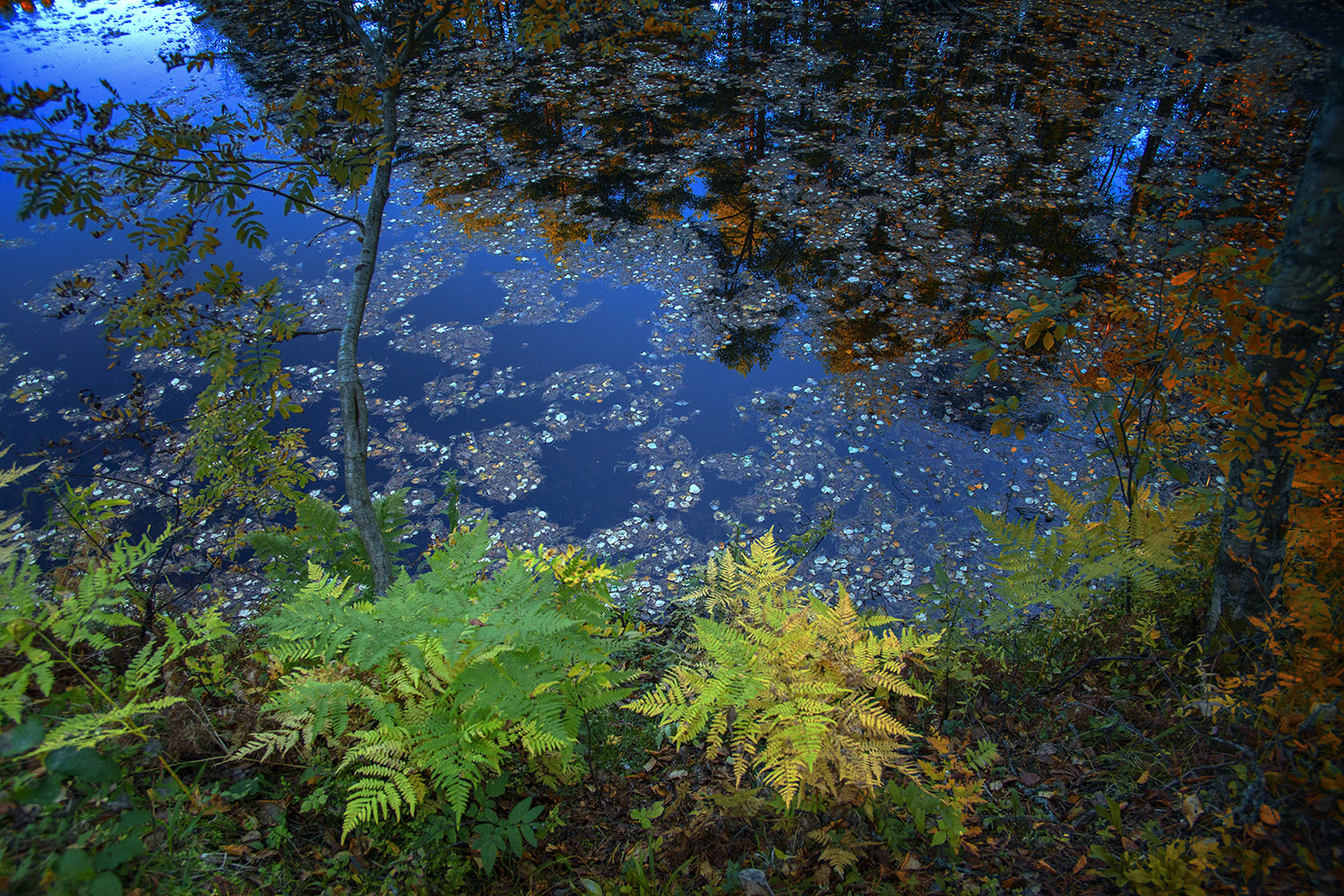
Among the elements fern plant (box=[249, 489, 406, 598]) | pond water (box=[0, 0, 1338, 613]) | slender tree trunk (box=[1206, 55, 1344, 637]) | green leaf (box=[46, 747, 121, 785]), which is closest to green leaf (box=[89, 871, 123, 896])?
green leaf (box=[46, 747, 121, 785])

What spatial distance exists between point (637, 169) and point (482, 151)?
2.95 meters

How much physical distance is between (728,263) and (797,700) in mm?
7687

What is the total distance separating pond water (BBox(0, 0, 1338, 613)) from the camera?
661 cm

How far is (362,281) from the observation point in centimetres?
411

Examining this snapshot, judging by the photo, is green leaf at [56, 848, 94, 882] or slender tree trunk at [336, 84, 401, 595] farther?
slender tree trunk at [336, 84, 401, 595]

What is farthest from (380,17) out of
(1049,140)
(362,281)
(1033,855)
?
(1049,140)

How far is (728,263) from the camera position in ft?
31.0

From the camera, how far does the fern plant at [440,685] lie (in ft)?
7.93

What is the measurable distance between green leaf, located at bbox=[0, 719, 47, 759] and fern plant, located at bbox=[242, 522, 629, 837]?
0.63 m

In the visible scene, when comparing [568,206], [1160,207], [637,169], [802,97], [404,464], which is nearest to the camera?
[404,464]

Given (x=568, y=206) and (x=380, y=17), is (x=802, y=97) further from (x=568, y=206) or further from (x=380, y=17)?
(x=380, y=17)

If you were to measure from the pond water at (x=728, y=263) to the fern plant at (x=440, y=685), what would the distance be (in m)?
2.90

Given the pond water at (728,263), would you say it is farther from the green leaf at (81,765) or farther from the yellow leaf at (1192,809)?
the green leaf at (81,765)

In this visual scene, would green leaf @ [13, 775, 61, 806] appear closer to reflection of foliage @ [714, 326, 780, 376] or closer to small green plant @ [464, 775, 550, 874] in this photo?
small green plant @ [464, 775, 550, 874]
